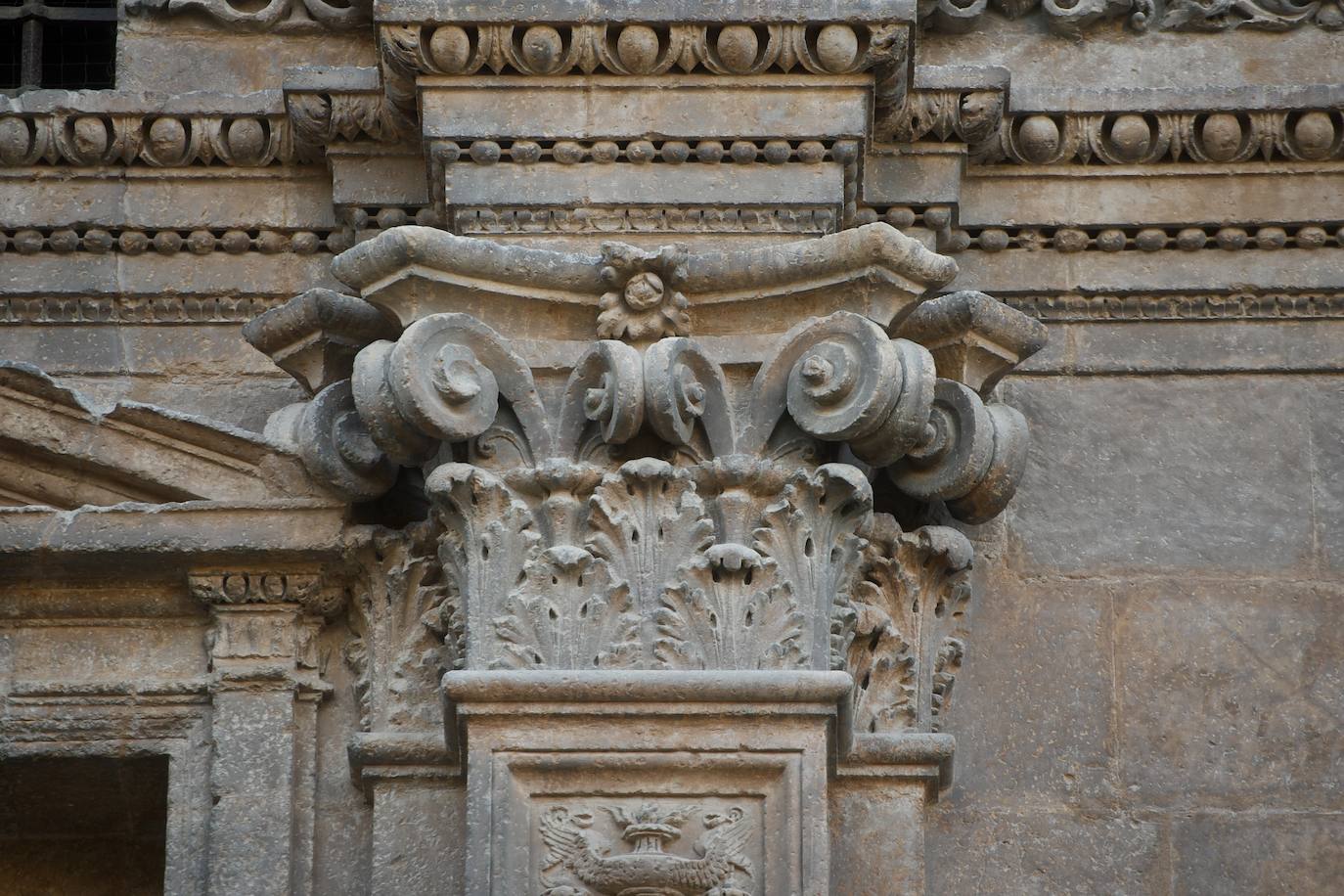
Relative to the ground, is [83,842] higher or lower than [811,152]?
lower

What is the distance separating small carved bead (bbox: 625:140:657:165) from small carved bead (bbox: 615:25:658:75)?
0.19 m

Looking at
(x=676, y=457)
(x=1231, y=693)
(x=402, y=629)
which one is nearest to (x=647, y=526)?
(x=676, y=457)

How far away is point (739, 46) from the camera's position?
8578 millimetres

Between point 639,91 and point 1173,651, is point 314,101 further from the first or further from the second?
point 1173,651

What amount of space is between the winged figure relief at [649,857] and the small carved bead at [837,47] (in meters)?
1.98

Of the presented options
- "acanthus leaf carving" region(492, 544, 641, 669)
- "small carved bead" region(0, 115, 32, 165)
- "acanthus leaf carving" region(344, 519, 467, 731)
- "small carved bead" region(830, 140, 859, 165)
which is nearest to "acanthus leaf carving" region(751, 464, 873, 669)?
"acanthus leaf carving" region(492, 544, 641, 669)

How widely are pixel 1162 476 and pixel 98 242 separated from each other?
283cm

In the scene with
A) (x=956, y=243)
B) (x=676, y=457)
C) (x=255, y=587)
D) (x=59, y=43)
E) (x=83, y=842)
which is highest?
(x=59, y=43)

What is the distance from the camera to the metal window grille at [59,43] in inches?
379

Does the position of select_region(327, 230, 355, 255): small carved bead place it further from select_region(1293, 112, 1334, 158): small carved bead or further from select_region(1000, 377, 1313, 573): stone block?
select_region(1293, 112, 1334, 158): small carved bead

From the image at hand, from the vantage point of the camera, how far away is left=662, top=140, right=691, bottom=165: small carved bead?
338 inches

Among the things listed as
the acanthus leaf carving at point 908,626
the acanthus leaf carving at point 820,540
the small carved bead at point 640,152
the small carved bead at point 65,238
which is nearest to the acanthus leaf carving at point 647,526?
the acanthus leaf carving at point 820,540

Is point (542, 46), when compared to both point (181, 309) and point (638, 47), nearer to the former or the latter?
point (638, 47)

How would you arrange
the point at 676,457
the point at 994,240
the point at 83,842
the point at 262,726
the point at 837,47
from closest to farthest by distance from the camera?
the point at 676,457 → the point at 262,726 → the point at 837,47 → the point at 83,842 → the point at 994,240
